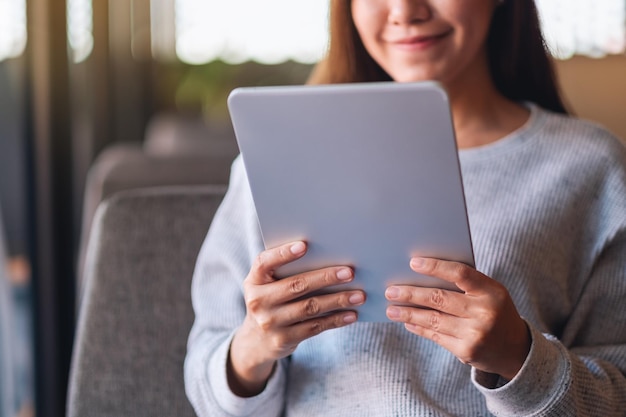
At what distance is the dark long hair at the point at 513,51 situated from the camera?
1217 millimetres

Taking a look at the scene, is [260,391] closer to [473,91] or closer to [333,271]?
[333,271]

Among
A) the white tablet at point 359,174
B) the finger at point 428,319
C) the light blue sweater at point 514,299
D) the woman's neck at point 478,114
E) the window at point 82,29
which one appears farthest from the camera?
the window at point 82,29

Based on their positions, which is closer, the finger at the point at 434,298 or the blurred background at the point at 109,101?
the finger at the point at 434,298

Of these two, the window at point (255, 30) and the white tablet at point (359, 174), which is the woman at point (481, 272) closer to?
the white tablet at point (359, 174)

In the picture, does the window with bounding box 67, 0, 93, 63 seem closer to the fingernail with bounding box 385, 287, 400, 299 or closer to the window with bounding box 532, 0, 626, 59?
the window with bounding box 532, 0, 626, 59

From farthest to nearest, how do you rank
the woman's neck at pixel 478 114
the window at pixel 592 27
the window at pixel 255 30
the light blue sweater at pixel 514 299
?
1. the window at pixel 255 30
2. the window at pixel 592 27
3. the woman's neck at pixel 478 114
4. the light blue sweater at pixel 514 299

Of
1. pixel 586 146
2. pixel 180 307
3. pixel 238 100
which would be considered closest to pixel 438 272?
pixel 238 100

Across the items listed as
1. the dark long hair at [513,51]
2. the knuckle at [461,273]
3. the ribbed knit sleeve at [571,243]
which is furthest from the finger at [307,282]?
the dark long hair at [513,51]

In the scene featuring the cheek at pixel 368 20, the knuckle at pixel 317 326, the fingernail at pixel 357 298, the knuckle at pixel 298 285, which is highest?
the cheek at pixel 368 20

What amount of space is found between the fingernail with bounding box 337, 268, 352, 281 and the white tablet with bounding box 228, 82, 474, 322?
0.03 ft

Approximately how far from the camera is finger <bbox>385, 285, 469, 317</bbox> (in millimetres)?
840

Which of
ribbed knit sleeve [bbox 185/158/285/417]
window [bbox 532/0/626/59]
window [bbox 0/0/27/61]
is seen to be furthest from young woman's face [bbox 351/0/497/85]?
window [bbox 532/0/626/59]

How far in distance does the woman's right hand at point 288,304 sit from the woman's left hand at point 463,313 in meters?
0.06

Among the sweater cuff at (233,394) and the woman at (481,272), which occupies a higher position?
the woman at (481,272)
